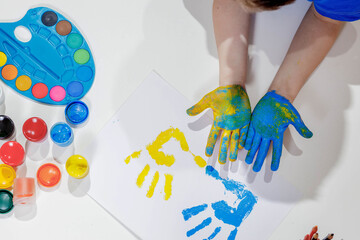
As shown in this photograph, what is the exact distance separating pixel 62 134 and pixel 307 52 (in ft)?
1.82

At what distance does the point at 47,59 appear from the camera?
0.81 metres

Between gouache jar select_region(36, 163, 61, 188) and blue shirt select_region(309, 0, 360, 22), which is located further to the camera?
gouache jar select_region(36, 163, 61, 188)

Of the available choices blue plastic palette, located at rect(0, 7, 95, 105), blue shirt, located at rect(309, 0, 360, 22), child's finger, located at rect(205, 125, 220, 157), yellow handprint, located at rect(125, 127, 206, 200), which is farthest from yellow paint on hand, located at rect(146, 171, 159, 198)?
blue shirt, located at rect(309, 0, 360, 22)

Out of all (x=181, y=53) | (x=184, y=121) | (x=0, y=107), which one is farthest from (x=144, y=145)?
(x=0, y=107)

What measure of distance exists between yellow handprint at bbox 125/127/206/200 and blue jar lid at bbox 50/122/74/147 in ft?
0.43

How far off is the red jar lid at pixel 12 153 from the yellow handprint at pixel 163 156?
0.22m

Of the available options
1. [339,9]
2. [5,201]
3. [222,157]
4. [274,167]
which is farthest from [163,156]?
[339,9]

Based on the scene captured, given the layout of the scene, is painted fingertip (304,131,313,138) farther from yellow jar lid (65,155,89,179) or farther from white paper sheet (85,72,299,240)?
yellow jar lid (65,155,89,179)

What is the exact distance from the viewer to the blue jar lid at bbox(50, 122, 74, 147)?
2.58 feet

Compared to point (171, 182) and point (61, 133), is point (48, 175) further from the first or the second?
point (171, 182)

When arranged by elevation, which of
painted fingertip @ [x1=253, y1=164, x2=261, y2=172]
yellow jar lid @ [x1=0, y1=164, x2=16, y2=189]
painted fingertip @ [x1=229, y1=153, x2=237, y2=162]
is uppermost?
painted fingertip @ [x1=253, y1=164, x2=261, y2=172]

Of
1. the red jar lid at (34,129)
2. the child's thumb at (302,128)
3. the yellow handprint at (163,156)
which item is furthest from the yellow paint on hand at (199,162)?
the red jar lid at (34,129)

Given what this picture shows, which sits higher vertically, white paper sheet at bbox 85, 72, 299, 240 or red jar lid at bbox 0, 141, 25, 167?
white paper sheet at bbox 85, 72, 299, 240

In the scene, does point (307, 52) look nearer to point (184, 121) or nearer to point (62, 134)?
point (184, 121)
